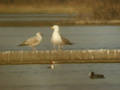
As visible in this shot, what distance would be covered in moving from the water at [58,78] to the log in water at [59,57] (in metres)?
0.55

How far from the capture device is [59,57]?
14.9 feet

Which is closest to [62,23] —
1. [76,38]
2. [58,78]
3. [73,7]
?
[76,38]

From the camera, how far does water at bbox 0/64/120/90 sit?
17.1ft

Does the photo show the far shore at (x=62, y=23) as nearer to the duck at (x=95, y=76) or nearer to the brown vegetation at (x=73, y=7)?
the brown vegetation at (x=73, y=7)

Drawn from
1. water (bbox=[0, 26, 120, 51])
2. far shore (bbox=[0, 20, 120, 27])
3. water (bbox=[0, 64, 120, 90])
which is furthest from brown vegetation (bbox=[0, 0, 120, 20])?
water (bbox=[0, 64, 120, 90])

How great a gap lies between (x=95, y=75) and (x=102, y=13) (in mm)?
4739

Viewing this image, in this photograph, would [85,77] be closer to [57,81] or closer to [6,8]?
[57,81]

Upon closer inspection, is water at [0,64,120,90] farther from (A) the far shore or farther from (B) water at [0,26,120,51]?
(A) the far shore

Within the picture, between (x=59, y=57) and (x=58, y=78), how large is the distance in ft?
3.68

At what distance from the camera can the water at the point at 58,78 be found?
17.1 ft

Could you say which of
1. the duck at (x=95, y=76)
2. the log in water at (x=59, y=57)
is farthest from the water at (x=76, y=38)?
the log in water at (x=59, y=57)

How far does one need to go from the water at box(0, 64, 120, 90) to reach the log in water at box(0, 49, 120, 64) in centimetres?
55

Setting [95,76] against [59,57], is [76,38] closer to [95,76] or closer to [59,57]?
[95,76]

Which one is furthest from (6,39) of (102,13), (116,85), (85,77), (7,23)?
(116,85)
